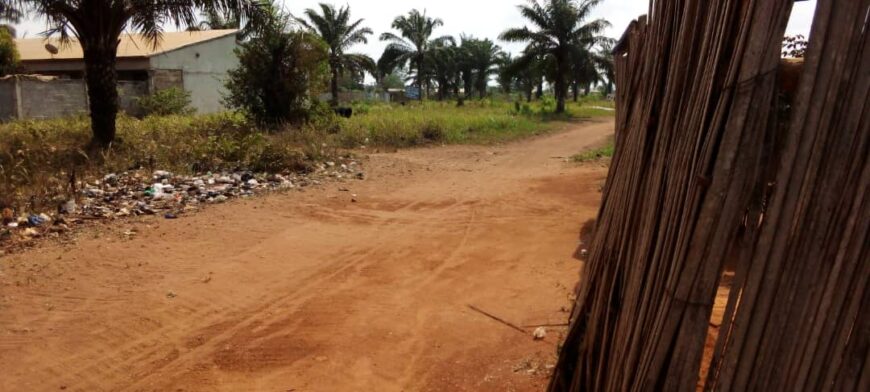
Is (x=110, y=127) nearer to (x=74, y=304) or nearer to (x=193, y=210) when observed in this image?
(x=193, y=210)

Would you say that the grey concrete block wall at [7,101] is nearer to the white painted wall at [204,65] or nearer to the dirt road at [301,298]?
the white painted wall at [204,65]

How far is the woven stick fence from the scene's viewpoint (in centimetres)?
152

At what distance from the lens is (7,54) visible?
22.5 m

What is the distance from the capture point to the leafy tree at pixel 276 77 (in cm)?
1554

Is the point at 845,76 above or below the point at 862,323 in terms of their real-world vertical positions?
above

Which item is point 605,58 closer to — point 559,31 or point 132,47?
point 559,31

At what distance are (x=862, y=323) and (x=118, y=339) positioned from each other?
4.17 meters

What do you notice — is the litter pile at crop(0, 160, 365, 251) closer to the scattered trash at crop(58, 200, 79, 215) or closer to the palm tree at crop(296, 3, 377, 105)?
the scattered trash at crop(58, 200, 79, 215)

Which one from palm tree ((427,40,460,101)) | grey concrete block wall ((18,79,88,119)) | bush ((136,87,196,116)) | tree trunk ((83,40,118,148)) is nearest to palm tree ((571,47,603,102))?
palm tree ((427,40,460,101))

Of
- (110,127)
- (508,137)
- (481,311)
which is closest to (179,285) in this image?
(481,311)

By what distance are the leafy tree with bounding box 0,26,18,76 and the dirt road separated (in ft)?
64.7

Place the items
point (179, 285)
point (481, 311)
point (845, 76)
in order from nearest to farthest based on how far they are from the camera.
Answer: point (845, 76)
point (481, 311)
point (179, 285)

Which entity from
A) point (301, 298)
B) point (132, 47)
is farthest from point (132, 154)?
point (132, 47)

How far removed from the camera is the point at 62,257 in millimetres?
5879
